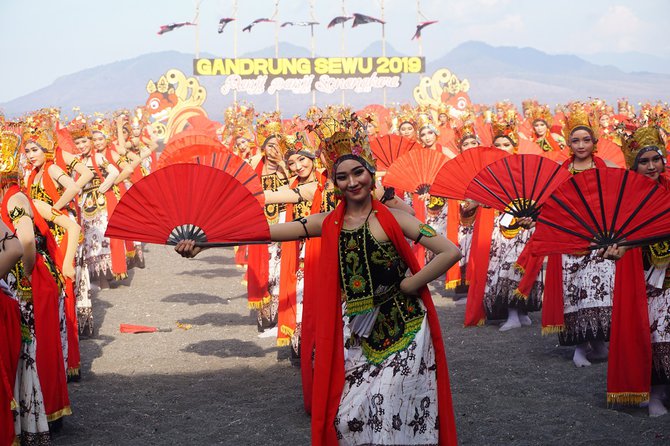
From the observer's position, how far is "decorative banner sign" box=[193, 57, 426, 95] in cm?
4403

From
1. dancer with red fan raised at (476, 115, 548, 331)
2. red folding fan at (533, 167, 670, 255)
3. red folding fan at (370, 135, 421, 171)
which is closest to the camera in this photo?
red folding fan at (533, 167, 670, 255)

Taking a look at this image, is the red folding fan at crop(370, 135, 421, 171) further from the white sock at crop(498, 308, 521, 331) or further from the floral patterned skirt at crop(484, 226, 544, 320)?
the white sock at crop(498, 308, 521, 331)

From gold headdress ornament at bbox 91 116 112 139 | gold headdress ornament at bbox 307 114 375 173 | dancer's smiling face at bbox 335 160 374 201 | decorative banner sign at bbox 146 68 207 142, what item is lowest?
dancer's smiling face at bbox 335 160 374 201

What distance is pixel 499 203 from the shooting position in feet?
21.6

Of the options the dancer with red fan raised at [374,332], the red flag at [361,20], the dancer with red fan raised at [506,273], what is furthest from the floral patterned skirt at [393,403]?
the red flag at [361,20]

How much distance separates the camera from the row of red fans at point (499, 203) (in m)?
4.70

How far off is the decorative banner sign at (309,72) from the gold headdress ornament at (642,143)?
124ft

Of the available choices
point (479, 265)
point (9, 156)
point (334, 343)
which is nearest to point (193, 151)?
point (479, 265)

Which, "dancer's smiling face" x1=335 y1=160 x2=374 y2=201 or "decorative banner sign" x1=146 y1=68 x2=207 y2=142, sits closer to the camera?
"dancer's smiling face" x1=335 y1=160 x2=374 y2=201

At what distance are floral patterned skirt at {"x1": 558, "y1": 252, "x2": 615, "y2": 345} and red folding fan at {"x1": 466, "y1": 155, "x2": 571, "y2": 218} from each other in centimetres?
87

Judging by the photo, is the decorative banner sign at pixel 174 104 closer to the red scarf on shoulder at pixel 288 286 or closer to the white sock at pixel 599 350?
the red scarf on shoulder at pixel 288 286

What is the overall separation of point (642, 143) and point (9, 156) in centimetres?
400

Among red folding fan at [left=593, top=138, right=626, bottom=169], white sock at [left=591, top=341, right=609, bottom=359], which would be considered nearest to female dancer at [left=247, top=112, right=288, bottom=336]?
white sock at [left=591, top=341, right=609, bottom=359]

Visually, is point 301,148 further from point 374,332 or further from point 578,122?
point 374,332
